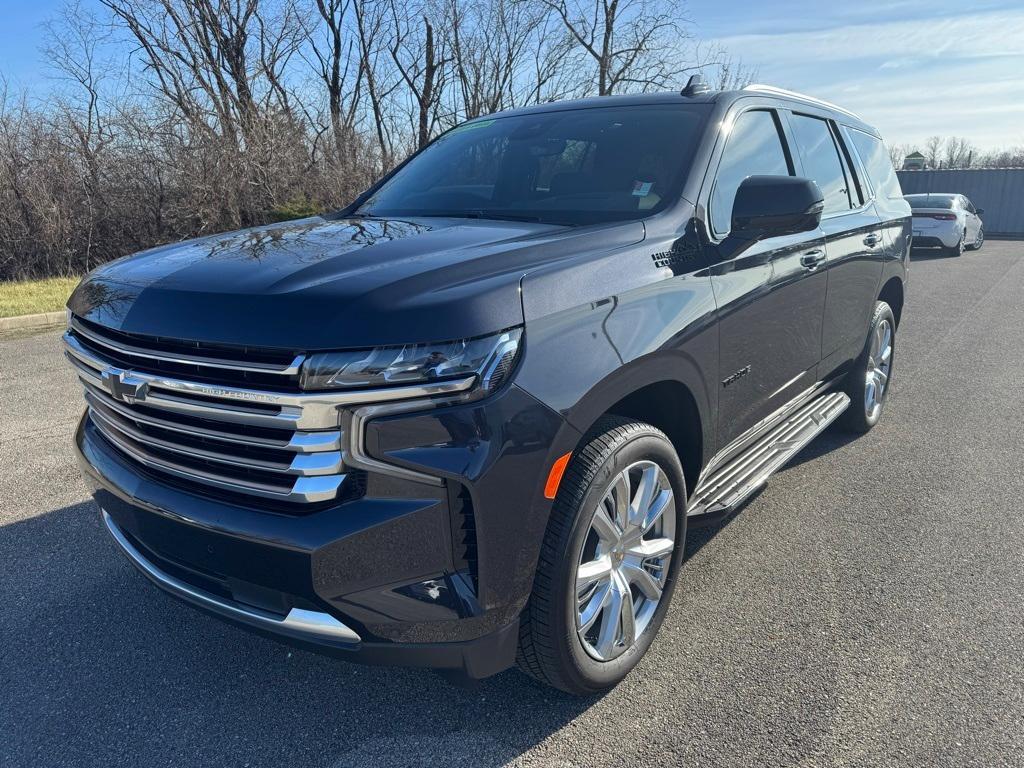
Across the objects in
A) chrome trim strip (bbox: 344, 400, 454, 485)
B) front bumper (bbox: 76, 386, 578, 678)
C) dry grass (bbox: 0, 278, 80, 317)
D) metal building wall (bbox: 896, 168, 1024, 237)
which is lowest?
metal building wall (bbox: 896, 168, 1024, 237)

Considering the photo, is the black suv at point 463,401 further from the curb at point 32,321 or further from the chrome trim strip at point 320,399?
the curb at point 32,321

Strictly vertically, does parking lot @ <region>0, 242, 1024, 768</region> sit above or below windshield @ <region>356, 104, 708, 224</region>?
below

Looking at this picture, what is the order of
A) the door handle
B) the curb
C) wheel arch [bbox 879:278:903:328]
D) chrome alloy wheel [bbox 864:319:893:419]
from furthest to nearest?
the curb < wheel arch [bbox 879:278:903:328] < chrome alloy wheel [bbox 864:319:893:419] < the door handle

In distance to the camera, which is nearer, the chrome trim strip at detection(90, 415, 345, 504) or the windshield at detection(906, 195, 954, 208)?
the chrome trim strip at detection(90, 415, 345, 504)

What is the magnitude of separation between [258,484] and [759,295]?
2127mm

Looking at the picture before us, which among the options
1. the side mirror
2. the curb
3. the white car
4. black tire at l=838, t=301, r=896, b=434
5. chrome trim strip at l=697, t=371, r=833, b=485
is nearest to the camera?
the side mirror

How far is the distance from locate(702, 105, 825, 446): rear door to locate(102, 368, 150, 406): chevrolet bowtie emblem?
6.44ft

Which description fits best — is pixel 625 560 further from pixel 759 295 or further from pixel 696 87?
pixel 696 87

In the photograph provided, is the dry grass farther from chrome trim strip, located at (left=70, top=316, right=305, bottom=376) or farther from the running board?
the running board

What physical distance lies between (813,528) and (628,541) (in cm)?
166

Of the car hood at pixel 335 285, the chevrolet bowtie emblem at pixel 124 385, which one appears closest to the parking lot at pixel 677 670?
the chevrolet bowtie emblem at pixel 124 385

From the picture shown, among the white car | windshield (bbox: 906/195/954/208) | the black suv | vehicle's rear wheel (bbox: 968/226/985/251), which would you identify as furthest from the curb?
vehicle's rear wheel (bbox: 968/226/985/251)

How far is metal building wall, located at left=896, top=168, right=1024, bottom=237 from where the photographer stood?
29.1 m

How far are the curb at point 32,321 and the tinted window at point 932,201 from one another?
1835 cm
